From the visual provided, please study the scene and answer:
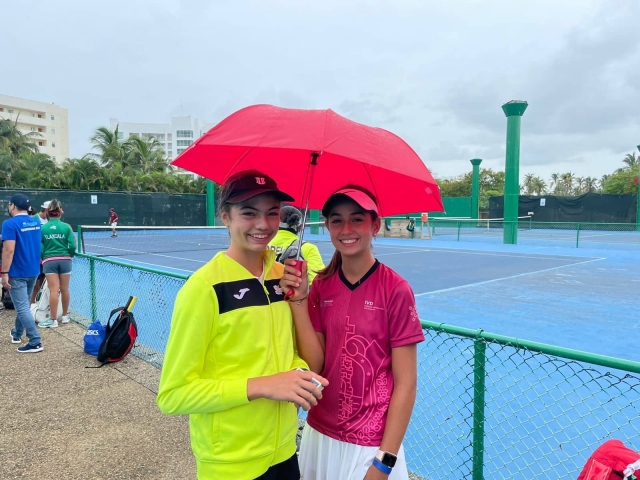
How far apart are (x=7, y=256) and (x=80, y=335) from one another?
1.40 meters

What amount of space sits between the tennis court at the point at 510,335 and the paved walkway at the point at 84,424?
0.90 meters

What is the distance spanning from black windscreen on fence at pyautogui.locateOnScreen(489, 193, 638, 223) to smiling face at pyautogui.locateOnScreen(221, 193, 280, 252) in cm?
3828

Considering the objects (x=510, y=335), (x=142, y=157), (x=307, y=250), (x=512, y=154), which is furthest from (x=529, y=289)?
(x=142, y=157)

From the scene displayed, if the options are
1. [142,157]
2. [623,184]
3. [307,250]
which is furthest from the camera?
[623,184]

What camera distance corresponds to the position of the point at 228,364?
5.44 feet

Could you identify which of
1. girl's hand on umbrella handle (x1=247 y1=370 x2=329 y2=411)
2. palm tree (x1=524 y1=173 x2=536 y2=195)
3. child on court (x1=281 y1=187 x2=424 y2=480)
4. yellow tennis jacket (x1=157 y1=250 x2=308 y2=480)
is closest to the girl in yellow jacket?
child on court (x1=281 y1=187 x2=424 y2=480)

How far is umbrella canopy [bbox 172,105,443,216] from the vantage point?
65.6 inches

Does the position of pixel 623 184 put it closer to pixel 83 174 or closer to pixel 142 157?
pixel 142 157

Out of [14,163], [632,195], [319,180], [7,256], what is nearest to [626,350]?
[319,180]

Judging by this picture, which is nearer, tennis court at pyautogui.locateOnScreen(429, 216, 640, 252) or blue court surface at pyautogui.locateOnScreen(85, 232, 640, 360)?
blue court surface at pyautogui.locateOnScreen(85, 232, 640, 360)

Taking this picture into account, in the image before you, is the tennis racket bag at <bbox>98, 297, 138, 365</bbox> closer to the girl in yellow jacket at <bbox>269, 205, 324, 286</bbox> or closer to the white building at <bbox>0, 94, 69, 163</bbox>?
the girl in yellow jacket at <bbox>269, 205, 324, 286</bbox>

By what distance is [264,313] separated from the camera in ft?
5.62

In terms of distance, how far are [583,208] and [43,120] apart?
87.9m

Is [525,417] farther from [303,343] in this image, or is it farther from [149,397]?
[149,397]
